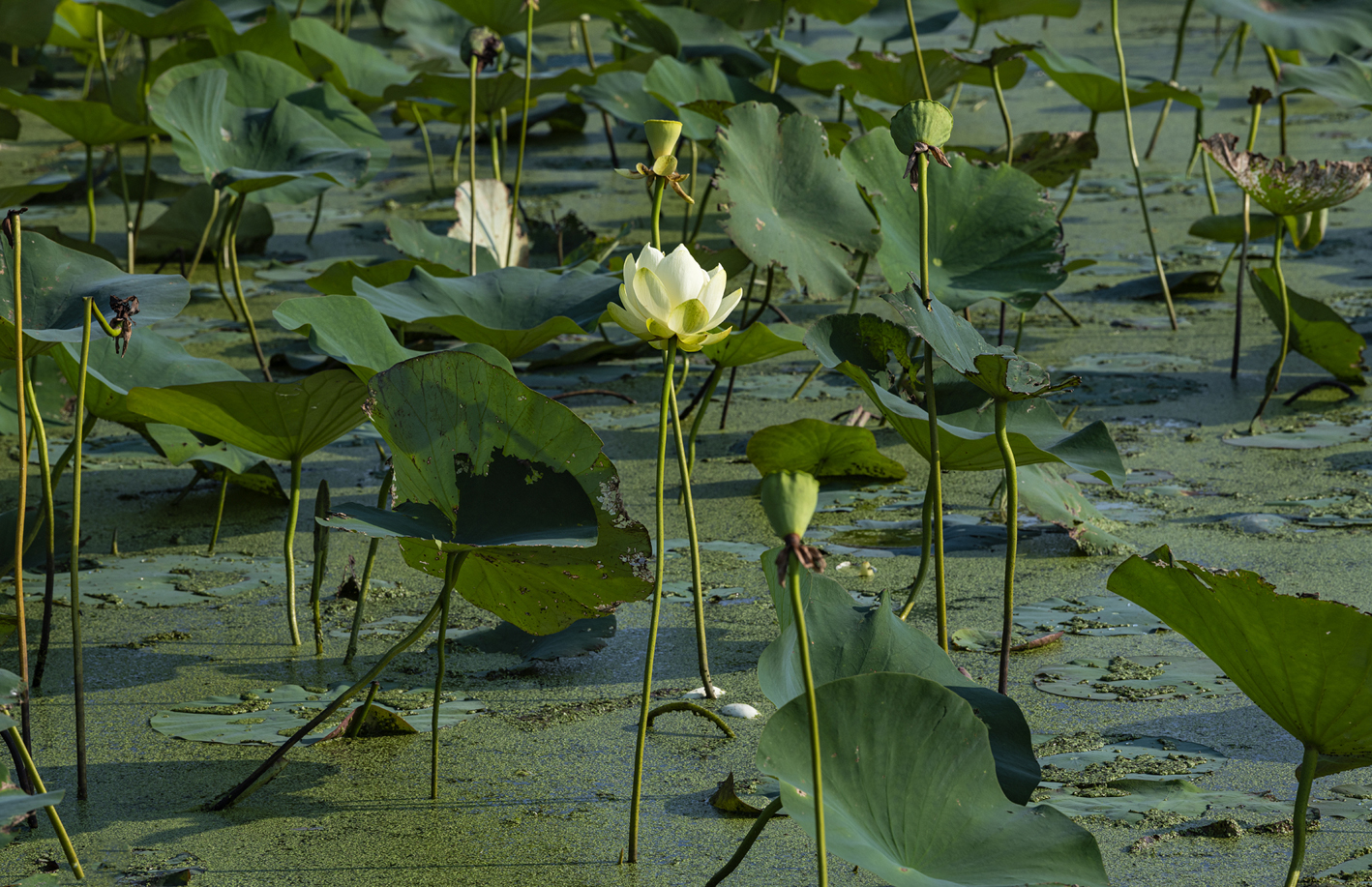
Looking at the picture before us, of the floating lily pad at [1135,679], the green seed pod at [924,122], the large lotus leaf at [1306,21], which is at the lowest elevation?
the floating lily pad at [1135,679]

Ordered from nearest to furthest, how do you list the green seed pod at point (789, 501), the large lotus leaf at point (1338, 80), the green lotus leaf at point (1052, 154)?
the green seed pod at point (789, 501) → the large lotus leaf at point (1338, 80) → the green lotus leaf at point (1052, 154)

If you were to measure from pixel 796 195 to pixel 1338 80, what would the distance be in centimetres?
154

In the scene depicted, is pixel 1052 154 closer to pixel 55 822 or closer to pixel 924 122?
pixel 924 122

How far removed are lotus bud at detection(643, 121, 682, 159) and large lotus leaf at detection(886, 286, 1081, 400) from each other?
0.83ft

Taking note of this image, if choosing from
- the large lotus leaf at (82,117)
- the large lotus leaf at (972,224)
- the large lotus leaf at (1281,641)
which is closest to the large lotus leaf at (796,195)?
the large lotus leaf at (972,224)

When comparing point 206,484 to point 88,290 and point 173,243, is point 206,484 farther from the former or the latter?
point 173,243

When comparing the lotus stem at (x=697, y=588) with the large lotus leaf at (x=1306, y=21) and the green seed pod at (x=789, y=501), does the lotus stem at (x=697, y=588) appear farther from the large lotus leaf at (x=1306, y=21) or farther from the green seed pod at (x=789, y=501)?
the large lotus leaf at (x=1306, y=21)

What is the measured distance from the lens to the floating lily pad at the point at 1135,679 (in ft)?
4.71

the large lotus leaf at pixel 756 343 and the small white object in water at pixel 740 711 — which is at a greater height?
the large lotus leaf at pixel 756 343

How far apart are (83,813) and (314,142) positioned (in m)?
1.64

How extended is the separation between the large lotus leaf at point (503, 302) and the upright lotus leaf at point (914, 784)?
0.93 meters

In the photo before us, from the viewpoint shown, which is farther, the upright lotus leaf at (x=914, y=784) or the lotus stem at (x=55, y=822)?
the lotus stem at (x=55, y=822)

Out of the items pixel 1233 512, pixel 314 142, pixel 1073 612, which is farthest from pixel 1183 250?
pixel 314 142

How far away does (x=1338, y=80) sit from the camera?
2863 mm
